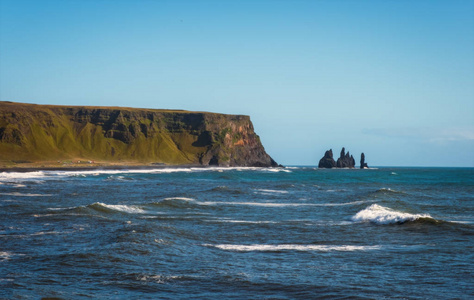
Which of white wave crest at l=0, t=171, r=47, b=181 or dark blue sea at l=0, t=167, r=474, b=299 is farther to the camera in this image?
white wave crest at l=0, t=171, r=47, b=181

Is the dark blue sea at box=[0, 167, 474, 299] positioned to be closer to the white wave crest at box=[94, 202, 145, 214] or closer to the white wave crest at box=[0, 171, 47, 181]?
the white wave crest at box=[94, 202, 145, 214]

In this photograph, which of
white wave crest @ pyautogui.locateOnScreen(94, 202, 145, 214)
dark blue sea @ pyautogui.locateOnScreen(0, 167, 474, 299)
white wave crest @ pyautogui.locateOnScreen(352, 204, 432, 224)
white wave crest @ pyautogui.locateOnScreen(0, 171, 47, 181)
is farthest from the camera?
white wave crest @ pyautogui.locateOnScreen(0, 171, 47, 181)

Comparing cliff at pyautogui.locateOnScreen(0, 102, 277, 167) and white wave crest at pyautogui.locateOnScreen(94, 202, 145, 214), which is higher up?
cliff at pyautogui.locateOnScreen(0, 102, 277, 167)

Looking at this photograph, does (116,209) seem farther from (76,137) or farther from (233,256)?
(76,137)

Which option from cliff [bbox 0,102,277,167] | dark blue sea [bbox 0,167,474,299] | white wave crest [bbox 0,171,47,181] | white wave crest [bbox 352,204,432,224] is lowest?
white wave crest [bbox 0,171,47,181]

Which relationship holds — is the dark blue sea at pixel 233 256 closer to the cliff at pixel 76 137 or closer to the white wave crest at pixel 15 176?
the white wave crest at pixel 15 176

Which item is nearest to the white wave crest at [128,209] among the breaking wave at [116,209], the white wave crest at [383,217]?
the breaking wave at [116,209]

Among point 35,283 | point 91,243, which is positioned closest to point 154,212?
point 91,243

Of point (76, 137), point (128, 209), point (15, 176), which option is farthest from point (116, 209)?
point (76, 137)

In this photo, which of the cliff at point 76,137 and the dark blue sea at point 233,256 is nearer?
the dark blue sea at point 233,256

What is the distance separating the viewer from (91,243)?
17875 millimetres

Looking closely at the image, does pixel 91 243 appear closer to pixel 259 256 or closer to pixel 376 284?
pixel 259 256

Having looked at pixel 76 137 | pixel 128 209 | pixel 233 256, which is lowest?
pixel 128 209

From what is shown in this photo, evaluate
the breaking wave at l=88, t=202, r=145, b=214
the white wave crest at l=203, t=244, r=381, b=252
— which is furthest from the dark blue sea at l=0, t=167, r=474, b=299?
the breaking wave at l=88, t=202, r=145, b=214
